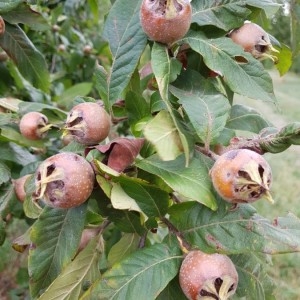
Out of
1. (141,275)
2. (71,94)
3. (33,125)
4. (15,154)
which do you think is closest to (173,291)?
(141,275)

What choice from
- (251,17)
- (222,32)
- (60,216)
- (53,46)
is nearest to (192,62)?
(222,32)

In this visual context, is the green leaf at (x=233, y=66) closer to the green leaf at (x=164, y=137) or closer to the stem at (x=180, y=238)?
the green leaf at (x=164, y=137)

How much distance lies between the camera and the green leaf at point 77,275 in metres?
1.08

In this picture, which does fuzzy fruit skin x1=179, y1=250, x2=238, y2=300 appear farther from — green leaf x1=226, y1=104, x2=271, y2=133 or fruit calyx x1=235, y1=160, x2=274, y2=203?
green leaf x1=226, y1=104, x2=271, y2=133

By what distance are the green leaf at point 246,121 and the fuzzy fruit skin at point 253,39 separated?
0.16 meters

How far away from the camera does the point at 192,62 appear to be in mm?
1161

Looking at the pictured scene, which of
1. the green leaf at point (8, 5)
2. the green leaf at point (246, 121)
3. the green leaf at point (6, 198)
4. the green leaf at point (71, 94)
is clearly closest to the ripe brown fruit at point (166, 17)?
the green leaf at point (246, 121)

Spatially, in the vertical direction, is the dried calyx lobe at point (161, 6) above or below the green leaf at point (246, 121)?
above

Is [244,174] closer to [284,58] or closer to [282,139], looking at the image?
[282,139]

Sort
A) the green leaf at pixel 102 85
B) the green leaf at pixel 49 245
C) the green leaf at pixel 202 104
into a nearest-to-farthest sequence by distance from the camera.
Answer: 1. the green leaf at pixel 202 104
2. the green leaf at pixel 49 245
3. the green leaf at pixel 102 85

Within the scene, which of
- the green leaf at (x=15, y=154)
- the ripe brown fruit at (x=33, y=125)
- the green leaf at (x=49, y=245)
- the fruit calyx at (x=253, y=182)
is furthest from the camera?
the green leaf at (x=15, y=154)

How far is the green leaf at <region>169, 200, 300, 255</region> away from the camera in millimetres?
900

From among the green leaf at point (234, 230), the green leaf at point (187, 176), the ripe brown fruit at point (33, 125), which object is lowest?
the ripe brown fruit at point (33, 125)

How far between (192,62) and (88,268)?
21.3 inches
